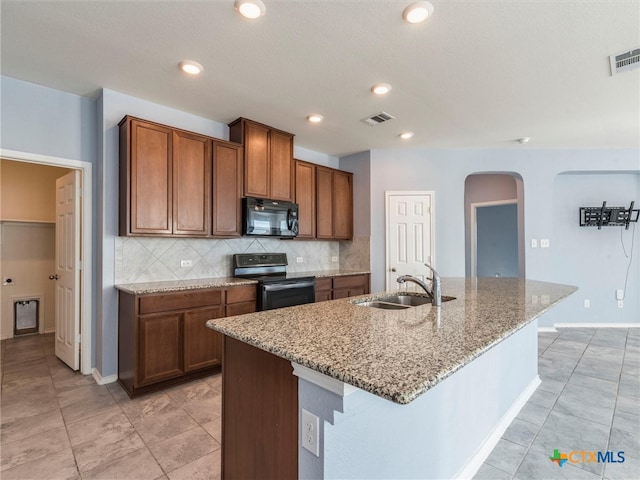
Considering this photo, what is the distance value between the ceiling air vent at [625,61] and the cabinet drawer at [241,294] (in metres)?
3.51

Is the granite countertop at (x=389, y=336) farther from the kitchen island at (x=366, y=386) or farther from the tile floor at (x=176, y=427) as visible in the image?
the tile floor at (x=176, y=427)

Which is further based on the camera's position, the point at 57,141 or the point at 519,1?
the point at 57,141

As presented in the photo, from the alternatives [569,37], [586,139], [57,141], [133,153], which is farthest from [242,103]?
[586,139]

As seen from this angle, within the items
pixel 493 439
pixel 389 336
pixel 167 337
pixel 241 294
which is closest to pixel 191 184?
pixel 241 294

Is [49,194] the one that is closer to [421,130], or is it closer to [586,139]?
[421,130]

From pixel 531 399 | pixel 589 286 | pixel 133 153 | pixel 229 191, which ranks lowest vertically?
pixel 531 399

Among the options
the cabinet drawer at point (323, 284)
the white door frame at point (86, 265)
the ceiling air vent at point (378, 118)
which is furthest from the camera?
the cabinet drawer at point (323, 284)

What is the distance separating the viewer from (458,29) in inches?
80.4

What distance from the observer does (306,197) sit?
4.35m

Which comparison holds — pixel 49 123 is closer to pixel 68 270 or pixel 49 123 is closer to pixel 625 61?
pixel 68 270

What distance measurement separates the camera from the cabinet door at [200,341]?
282 cm

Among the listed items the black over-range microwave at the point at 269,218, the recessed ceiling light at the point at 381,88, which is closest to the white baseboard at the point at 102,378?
the black over-range microwave at the point at 269,218

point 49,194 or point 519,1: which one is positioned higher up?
point 519,1

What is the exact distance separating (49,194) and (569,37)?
19.6ft
